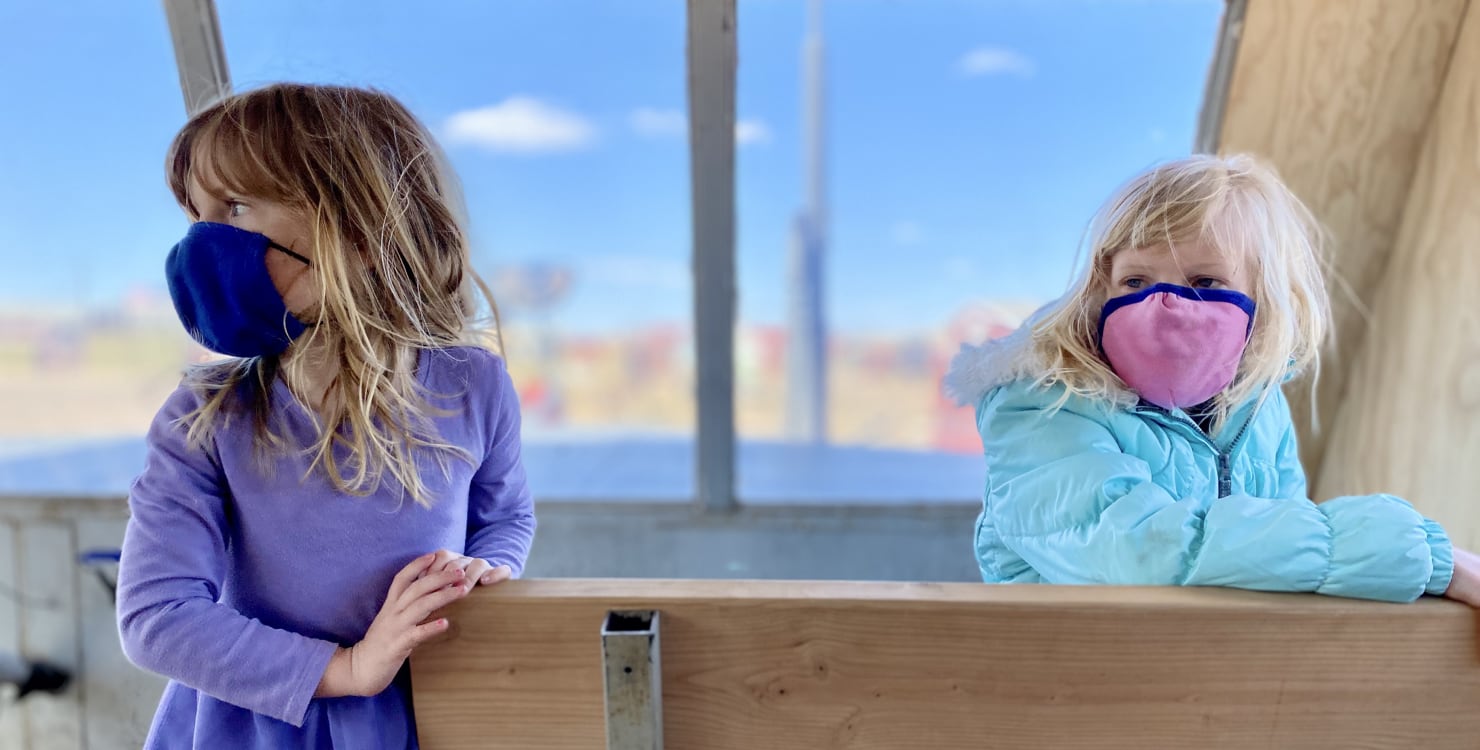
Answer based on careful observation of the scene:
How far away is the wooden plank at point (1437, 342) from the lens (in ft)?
5.23

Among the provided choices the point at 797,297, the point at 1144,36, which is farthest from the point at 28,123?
the point at 1144,36

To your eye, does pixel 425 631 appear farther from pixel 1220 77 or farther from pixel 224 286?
pixel 1220 77

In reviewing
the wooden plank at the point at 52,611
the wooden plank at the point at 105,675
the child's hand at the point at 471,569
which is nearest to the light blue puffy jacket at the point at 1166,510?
the child's hand at the point at 471,569

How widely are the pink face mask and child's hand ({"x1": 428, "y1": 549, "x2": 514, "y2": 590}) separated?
76cm

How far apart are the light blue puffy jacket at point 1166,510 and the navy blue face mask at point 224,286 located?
2.73 feet

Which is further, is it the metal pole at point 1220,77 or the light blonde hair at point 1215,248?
the metal pole at point 1220,77

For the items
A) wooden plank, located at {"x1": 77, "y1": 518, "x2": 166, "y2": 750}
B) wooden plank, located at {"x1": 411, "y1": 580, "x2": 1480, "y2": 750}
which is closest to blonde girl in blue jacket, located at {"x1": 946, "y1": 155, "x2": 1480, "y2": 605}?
wooden plank, located at {"x1": 411, "y1": 580, "x2": 1480, "y2": 750}

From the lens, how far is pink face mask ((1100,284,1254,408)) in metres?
0.99

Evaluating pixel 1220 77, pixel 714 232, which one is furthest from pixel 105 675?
pixel 1220 77

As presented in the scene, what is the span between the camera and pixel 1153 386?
103 cm

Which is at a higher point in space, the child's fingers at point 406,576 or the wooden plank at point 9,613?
the child's fingers at point 406,576

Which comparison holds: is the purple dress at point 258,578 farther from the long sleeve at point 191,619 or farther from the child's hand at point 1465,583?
the child's hand at point 1465,583

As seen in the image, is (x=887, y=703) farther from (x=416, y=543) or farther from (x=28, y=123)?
(x=28, y=123)

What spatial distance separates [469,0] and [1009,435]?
5.35 feet
